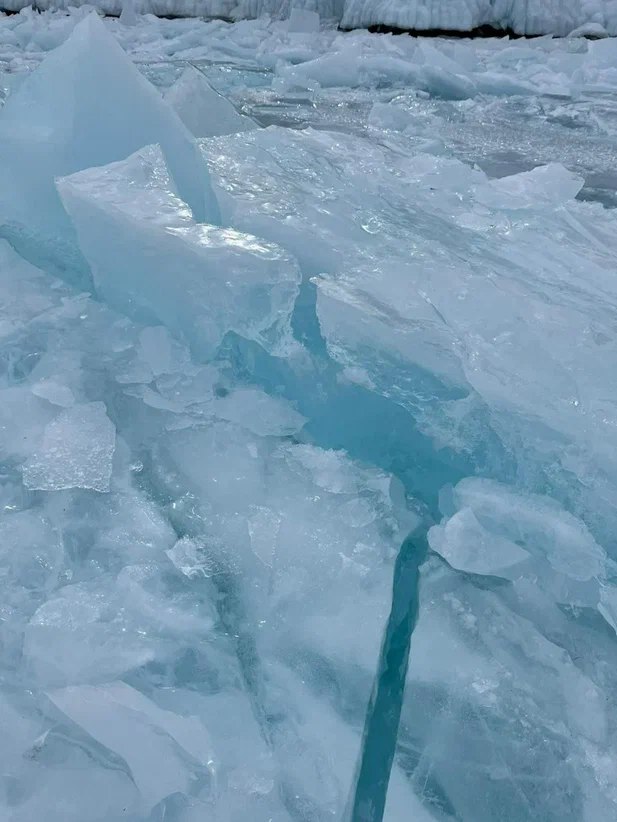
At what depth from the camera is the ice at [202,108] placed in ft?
7.43

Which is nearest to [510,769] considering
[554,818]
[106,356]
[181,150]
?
[554,818]

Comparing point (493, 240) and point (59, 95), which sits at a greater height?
point (59, 95)

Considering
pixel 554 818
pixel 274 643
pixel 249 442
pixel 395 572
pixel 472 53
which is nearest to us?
pixel 554 818

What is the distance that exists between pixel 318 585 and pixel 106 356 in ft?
2.33

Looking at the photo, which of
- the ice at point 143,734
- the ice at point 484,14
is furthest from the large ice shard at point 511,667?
the ice at point 484,14

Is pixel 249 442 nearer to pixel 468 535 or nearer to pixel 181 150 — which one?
pixel 468 535

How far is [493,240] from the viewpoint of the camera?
72.7 inches

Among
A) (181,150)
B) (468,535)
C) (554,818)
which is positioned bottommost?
(554,818)

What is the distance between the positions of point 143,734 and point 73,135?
1.46 m

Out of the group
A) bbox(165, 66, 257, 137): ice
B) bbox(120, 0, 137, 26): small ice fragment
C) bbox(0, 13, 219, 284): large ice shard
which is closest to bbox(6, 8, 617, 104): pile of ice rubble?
bbox(120, 0, 137, 26): small ice fragment

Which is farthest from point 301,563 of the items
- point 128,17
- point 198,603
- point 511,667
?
point 128,17

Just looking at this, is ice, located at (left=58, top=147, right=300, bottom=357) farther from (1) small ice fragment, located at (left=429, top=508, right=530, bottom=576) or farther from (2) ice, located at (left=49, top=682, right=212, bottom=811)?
(2) ice, located at (left=49, top=682, right=212, bottom=811)

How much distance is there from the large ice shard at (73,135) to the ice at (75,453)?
1.98 feet

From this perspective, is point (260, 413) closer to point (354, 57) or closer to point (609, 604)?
point (609, 604)
